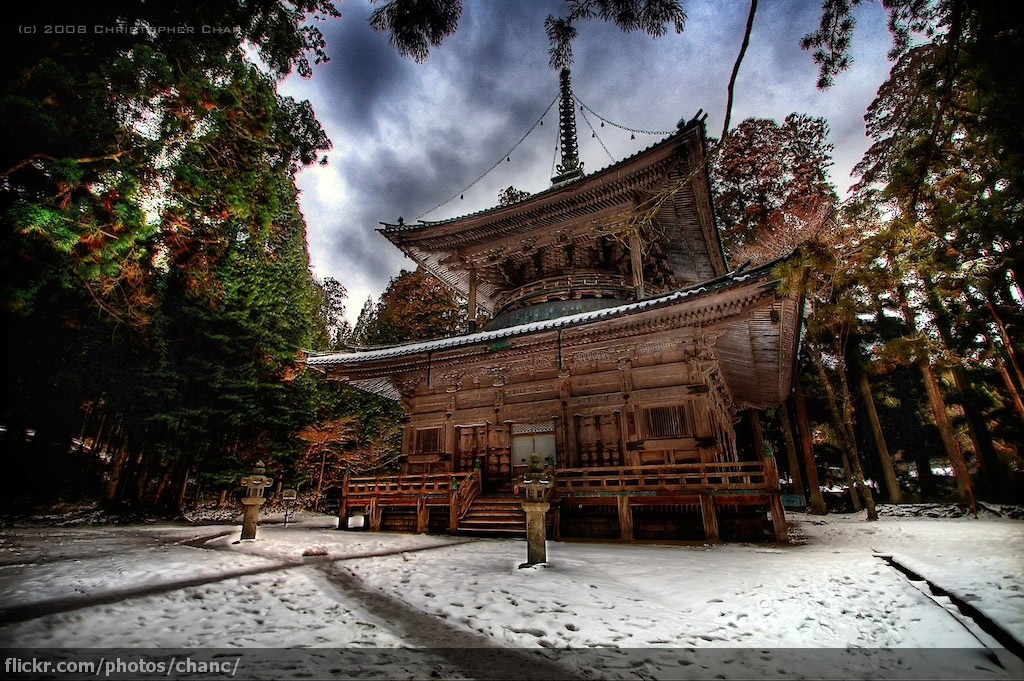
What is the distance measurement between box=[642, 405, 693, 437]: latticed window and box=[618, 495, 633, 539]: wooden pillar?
1.90 m

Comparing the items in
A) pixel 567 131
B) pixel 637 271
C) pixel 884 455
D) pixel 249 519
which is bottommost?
pixel 249 519

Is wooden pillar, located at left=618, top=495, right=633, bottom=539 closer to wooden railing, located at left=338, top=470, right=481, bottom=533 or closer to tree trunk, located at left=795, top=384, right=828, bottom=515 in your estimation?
wooden railing, located at left=338, top=470, right=481, bottom=533

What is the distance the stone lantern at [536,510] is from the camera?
6250 mm

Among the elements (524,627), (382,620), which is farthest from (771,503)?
(382,620)

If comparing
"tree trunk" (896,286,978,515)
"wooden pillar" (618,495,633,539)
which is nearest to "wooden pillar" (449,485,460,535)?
"wooden pillar" (618,495,633,539)

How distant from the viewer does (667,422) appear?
1059 centimetres

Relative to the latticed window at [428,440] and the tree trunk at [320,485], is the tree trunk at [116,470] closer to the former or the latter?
the tree trunk at [320,485]

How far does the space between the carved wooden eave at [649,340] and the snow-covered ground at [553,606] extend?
4.79m

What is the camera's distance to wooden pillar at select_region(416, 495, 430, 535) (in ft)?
36.0

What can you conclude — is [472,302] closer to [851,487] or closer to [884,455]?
[851,487]

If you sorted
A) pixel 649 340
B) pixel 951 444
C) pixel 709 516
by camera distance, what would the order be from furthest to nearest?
1. pixel 951 444
2. pixel 649 340
3. pixel 709 516

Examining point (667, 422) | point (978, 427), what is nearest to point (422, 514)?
point (667, 422)

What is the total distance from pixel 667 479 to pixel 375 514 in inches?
312

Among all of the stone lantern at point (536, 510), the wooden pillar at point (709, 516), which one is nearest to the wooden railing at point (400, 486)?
the stone lantern at point (536, 510)
